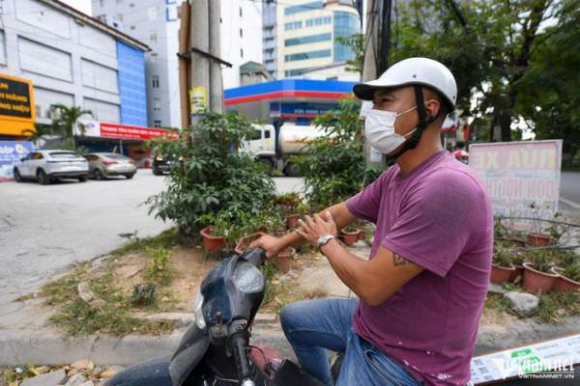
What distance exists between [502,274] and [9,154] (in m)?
22.0

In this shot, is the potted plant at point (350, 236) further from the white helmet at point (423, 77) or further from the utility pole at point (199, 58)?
the white helmet at point (423, 77)

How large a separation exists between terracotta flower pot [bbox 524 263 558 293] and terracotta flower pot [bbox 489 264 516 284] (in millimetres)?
126

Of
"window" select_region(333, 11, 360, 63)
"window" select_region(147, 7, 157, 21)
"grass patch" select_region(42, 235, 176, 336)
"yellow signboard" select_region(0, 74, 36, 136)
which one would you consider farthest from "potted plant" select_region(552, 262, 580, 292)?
"window" select_region(333, 11, 360, 63)

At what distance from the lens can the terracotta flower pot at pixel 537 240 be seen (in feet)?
12.4

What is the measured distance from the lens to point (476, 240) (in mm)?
1066

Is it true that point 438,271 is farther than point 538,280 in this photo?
No

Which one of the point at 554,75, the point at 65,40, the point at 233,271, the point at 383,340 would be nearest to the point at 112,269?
the point at 233,271

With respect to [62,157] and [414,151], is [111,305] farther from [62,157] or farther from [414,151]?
[62,157]

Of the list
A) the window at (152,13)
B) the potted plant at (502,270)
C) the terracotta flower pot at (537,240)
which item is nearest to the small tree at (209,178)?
the potted plant at (502,270)

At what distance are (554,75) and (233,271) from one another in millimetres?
9789

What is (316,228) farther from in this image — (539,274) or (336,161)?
(336,161)

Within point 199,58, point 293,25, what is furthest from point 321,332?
point 293,25

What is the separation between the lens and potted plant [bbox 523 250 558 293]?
2912mm

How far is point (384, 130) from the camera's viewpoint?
1.26 m
